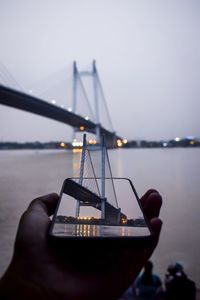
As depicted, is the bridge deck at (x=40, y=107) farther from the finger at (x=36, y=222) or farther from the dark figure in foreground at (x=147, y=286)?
the finger at (x=36, y=222)

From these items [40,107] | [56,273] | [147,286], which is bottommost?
[147,286]

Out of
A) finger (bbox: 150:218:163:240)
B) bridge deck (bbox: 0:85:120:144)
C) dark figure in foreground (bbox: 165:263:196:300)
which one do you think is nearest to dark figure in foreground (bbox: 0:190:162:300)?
finger (bbox: 150:218:163:240)

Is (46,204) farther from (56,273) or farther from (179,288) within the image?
(179,288)

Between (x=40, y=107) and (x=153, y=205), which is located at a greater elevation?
(x=40, y=107)

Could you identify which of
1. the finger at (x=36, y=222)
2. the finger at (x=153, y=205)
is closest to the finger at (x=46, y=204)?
the finger at (x=36, y=222)

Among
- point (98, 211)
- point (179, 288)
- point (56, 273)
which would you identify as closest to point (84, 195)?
point (98, 211)

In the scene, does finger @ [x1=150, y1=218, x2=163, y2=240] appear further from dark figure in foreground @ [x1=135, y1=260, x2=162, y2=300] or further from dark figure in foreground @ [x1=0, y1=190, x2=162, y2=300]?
dark figure in foreground @ [x1=135, y1=260, x2=162, y2=300]
